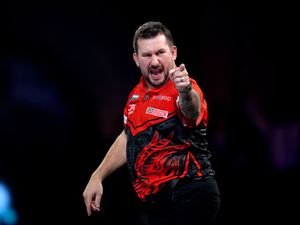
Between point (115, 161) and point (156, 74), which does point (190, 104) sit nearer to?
point (156, 74)

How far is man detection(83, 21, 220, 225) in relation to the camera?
7.38 ft

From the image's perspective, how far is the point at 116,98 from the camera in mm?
5027

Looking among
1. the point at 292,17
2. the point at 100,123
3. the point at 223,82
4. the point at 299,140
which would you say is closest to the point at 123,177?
the point at 100,123

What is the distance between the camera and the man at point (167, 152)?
7.38 ft

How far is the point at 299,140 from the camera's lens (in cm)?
506

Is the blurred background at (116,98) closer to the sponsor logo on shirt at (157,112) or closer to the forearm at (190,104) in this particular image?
the sponsor logo on shirt at (157,112)

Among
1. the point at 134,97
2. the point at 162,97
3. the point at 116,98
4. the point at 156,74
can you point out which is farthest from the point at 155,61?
the point at 116,98

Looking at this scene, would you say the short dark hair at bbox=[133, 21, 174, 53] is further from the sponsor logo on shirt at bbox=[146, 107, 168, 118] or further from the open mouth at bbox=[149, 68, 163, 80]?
the sponsor logo on shirt at bbox=[146, 107, 168, 118]

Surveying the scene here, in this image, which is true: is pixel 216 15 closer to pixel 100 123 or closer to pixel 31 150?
pixel 100 123

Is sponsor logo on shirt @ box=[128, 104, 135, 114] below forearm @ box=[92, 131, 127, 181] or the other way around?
the other way around

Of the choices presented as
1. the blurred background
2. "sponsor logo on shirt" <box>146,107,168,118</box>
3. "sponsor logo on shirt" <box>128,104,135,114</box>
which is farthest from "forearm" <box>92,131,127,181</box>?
the blurred background

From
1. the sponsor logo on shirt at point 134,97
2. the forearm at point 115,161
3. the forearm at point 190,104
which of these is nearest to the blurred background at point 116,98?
the forearm at point 115,161

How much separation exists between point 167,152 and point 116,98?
2822 millimetres

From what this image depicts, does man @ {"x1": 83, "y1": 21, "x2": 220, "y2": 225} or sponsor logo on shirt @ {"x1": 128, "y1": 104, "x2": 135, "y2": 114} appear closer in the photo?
man @ {"x1": 83, "y1": 21, "x2": 220, "y2": 225}
